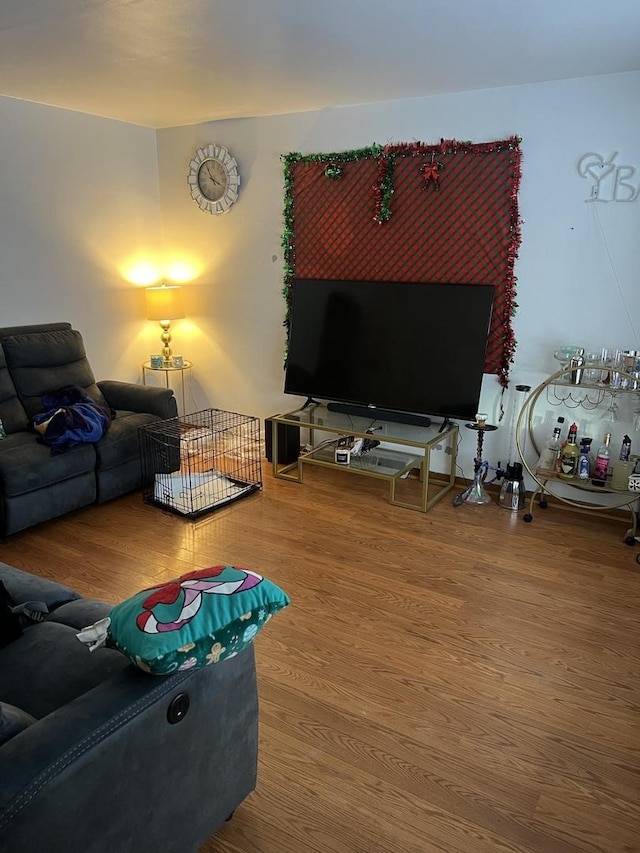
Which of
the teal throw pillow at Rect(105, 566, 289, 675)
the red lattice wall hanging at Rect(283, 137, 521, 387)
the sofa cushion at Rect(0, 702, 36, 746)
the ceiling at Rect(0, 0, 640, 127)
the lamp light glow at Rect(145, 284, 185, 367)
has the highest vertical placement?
the ceiling at Rect(0, 0, 640, 127)

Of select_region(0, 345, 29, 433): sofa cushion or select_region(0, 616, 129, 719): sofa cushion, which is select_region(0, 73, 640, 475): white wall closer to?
select_region(0, 345, 29, 433): sofa cushion

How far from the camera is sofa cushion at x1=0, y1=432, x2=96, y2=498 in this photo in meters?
3.23

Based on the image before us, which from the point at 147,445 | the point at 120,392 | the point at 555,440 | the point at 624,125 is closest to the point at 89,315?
the point at 120,392

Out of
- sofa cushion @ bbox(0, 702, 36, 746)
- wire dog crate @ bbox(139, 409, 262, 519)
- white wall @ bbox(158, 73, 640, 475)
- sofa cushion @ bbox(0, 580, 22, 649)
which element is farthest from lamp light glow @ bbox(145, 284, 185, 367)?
sofa cushion @ bbox(0, 702, 36, 746)

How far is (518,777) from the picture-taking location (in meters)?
1.87

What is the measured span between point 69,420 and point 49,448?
19 centimetres

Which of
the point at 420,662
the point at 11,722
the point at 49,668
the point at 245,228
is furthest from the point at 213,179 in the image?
the point at 11,722

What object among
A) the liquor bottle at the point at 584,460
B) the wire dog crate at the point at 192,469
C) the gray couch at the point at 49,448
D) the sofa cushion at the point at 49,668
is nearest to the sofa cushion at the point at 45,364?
the gray couch at the point at 49,448

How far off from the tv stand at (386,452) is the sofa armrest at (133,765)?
7.54ft

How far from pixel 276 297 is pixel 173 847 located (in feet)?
12.2

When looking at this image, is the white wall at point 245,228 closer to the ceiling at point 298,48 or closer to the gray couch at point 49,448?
the ceiling at point 298,48

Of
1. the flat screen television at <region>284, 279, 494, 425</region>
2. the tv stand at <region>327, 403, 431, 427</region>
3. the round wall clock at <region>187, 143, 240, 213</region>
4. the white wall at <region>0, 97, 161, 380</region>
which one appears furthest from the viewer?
the round wall clock at <region>187, 143, 240, 213</region>

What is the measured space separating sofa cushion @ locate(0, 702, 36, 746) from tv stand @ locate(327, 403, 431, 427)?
2.96 meters

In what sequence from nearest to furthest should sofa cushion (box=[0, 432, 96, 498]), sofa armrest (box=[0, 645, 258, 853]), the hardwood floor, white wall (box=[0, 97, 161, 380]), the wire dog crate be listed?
1. sofa armrest (box=[0, 645, 258, 853])
2. the hardwood floor
3. sofa cushion (box=[0, 432, 96, 498])
4. the wire dog crate
5. white wall (box=[0, 97, 161, 380])
